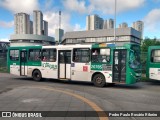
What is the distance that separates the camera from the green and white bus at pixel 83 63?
13859 mm

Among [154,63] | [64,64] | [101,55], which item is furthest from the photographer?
[64,64]

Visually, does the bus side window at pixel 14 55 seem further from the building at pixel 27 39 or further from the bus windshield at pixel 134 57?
the building at pixel 27 39

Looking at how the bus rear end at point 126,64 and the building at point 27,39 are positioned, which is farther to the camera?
the building at point 27,39

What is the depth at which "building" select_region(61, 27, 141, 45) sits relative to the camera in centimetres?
10725

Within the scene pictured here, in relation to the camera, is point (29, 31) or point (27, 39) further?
point (29, 31)

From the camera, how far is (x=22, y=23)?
12219 cm

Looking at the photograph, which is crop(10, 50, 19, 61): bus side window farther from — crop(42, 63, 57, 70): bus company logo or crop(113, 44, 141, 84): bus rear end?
crop(113, 44, 141, 84): bus rear end

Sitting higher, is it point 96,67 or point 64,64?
point 64,64

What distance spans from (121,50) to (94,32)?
104 metres

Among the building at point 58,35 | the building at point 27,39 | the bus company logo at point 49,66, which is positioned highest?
the building at point 27,39

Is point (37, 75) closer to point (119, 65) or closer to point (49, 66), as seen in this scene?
point (49, 66)

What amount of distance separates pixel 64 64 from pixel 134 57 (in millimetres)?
4909

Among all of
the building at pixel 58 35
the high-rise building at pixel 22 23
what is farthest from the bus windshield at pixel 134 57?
the high-rise building at pixel 22 23

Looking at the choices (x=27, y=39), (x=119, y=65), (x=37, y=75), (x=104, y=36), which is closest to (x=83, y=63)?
(x=119, y=65)
